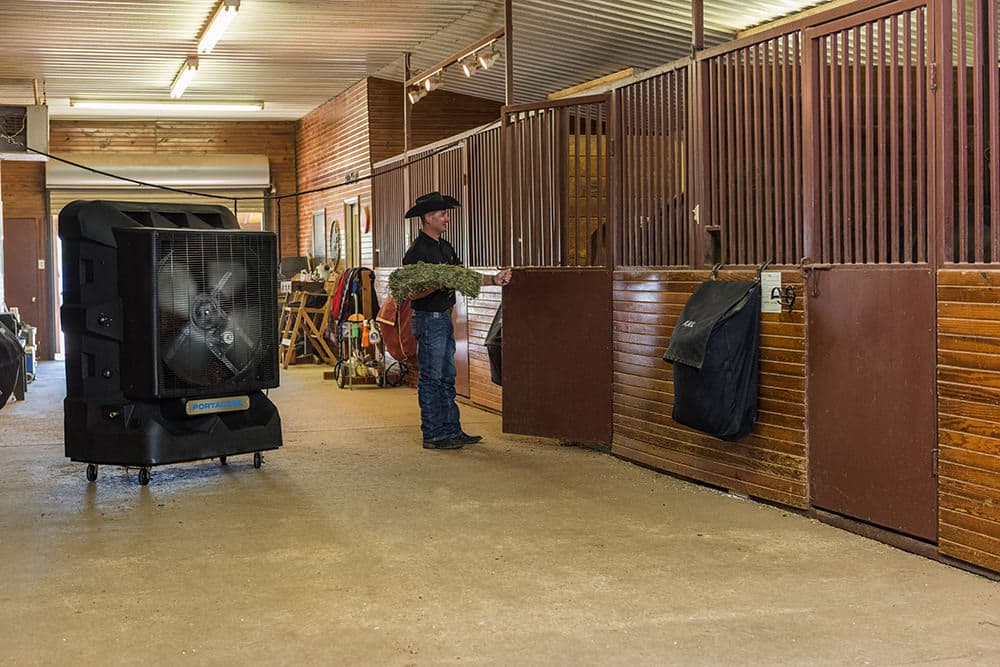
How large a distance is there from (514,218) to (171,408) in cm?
257

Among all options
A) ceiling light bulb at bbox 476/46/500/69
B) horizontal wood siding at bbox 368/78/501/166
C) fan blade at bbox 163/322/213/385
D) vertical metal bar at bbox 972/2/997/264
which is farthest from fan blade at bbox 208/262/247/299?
horizontal wood siding at bbox 368/78/501/166

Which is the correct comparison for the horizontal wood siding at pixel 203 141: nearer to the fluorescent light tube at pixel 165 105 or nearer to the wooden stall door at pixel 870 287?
the fluorescent light tube at pixel 165 105

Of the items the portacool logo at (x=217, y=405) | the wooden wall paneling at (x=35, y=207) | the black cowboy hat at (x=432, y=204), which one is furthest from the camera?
the wooden wall paneling at (x=35, y=207)

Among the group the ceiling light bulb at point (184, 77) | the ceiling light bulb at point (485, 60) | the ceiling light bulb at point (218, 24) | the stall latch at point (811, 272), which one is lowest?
the stall latch at point (811, 272)

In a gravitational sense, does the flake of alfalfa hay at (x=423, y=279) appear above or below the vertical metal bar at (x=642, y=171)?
below

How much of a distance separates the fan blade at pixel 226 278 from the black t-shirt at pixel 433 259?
124cm

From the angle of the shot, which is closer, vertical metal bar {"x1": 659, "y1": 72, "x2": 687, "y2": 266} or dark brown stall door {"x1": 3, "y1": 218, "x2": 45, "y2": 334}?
vertical metal bar {"x1": 659, "y1": 72, "x2": 687, "y2": 266}

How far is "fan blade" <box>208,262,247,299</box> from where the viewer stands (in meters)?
6.30

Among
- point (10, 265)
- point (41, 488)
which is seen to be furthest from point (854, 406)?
point (10, 265)

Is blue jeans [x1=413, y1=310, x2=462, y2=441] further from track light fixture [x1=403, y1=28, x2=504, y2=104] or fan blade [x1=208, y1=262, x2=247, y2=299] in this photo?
track light fixture [x1=403, y1=28, x2=504, y2=104]

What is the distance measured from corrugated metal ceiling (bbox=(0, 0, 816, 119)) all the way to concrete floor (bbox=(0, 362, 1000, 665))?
4618 millimetres

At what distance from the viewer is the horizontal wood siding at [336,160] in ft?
45.9

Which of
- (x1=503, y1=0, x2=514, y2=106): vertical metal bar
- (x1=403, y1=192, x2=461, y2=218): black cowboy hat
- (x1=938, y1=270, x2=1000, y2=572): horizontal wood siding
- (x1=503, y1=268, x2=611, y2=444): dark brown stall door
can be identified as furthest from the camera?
(x1=503, y1=0, x2=514, y2=106): vertical metal bar

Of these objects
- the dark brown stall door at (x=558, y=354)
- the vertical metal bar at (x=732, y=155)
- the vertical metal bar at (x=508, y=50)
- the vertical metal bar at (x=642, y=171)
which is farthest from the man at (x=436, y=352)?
the vertical metal bar at (x=732, y=155)
